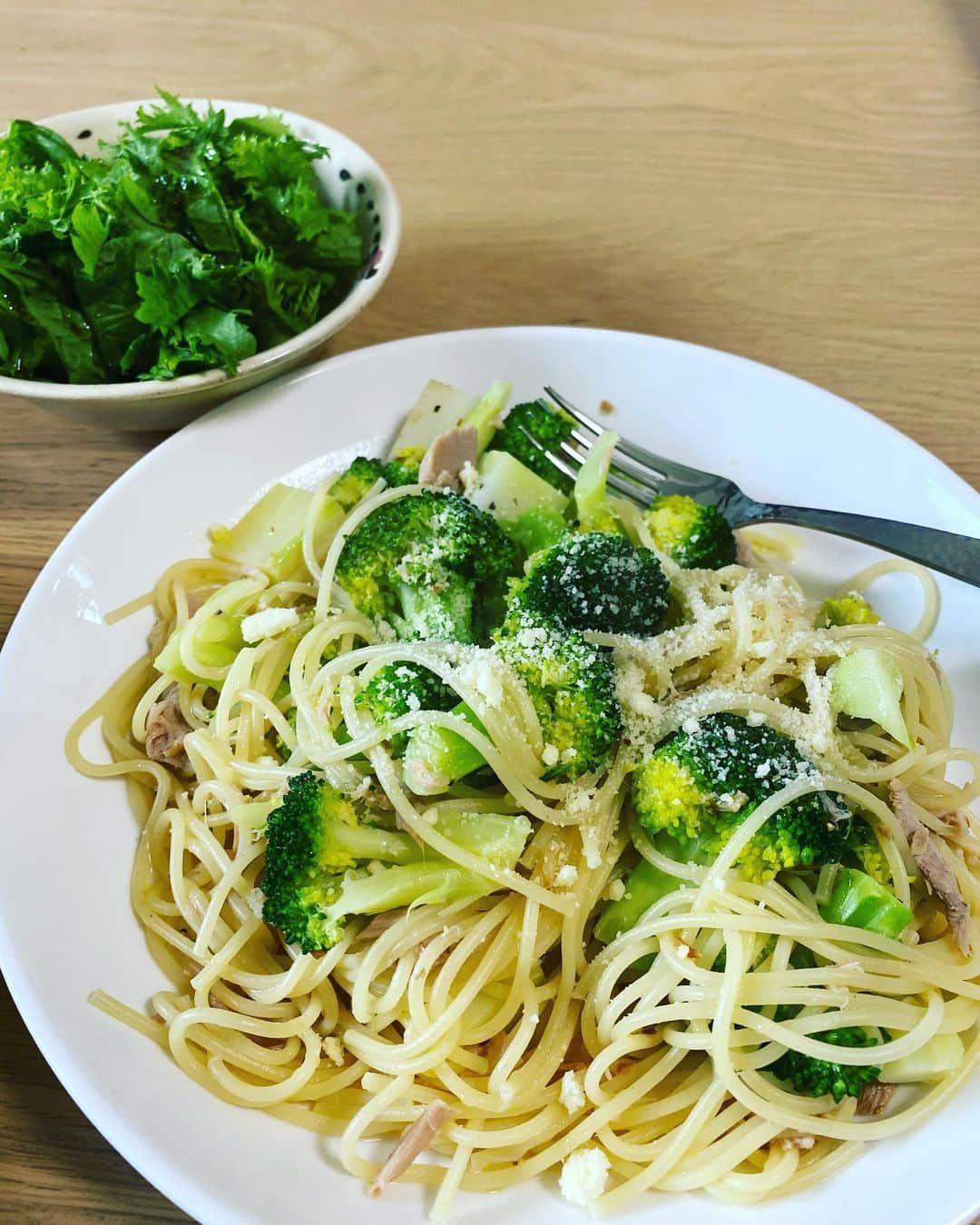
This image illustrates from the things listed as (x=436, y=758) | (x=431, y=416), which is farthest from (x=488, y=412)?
(x=436, y=758)

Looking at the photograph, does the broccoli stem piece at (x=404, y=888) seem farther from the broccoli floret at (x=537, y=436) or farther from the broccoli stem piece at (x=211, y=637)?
the broccoli floret at (x=537, y=436)

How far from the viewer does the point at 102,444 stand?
2689mm

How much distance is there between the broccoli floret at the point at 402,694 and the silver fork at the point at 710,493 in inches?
31.4

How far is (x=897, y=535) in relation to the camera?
216 cm

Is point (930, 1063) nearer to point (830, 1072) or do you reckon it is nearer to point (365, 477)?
point (830, 1072)

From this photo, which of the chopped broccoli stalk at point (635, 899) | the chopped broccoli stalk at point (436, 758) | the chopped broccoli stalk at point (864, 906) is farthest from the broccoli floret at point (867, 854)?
the chopped broccoli stalk at point (436, 758)

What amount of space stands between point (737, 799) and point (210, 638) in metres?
1.15

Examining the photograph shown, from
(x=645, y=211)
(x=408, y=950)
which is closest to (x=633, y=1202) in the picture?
(x=408, y=950)

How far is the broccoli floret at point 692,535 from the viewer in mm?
2242

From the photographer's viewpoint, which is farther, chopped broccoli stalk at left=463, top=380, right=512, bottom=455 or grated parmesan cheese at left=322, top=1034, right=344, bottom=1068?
chopped broccoli stalk at left=463, top=380, right=512, bottom=455

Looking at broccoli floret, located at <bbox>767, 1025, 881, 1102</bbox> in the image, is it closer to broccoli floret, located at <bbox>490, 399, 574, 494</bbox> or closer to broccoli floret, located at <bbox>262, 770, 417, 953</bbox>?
broccoli floret, located at <bbox>262, 770, 417, 953</bbox>

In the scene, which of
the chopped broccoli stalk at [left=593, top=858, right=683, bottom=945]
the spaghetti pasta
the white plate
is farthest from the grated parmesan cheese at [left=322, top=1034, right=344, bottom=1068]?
the chopped broccoli stalk at [left=593, top=858, right=683, bottom=945]

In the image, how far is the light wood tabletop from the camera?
2.96 m

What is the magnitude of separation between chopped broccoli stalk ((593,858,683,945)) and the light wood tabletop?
1564mm
